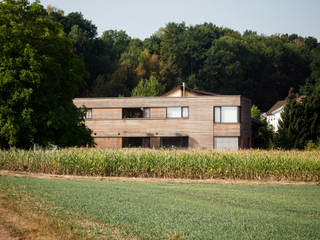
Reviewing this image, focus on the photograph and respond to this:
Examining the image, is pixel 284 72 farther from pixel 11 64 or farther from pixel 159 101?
pixel 11 64

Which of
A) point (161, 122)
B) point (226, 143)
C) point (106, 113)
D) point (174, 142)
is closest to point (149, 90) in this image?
point (106, 113)

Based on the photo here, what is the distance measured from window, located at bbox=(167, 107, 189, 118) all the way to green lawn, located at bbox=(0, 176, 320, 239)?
24.3m

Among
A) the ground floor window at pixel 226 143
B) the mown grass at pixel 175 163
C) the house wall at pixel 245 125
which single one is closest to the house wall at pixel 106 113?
the ground floor window at pixel 226 143

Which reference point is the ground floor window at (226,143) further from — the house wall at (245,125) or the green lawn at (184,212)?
the green lawn at (184,212)

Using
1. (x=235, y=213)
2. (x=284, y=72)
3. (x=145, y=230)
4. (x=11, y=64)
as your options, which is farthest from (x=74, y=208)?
(x=284, y=72)

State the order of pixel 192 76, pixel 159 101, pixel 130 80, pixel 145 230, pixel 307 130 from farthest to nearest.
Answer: pixel 192 76
pixel 130 80
pixel 307 130
pixel 159 101
pixel 145 230

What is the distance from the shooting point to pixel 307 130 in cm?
4656

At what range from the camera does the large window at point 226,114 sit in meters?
41.4

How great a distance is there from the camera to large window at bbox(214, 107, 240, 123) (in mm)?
41406

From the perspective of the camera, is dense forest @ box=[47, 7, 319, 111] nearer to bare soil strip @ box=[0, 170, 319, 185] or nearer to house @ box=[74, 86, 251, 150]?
house @ box=[74, 86, 251, 150]

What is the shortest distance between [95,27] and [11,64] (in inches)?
2200

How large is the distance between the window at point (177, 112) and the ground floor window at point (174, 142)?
202cm

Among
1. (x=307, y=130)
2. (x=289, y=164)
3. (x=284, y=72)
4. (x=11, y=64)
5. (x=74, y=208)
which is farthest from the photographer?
(x=284, y=72)

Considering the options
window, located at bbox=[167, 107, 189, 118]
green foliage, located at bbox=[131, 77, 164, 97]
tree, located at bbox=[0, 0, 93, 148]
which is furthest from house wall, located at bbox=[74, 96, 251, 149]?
green foliage, located at bbox=[131, 77, 164, 97]
